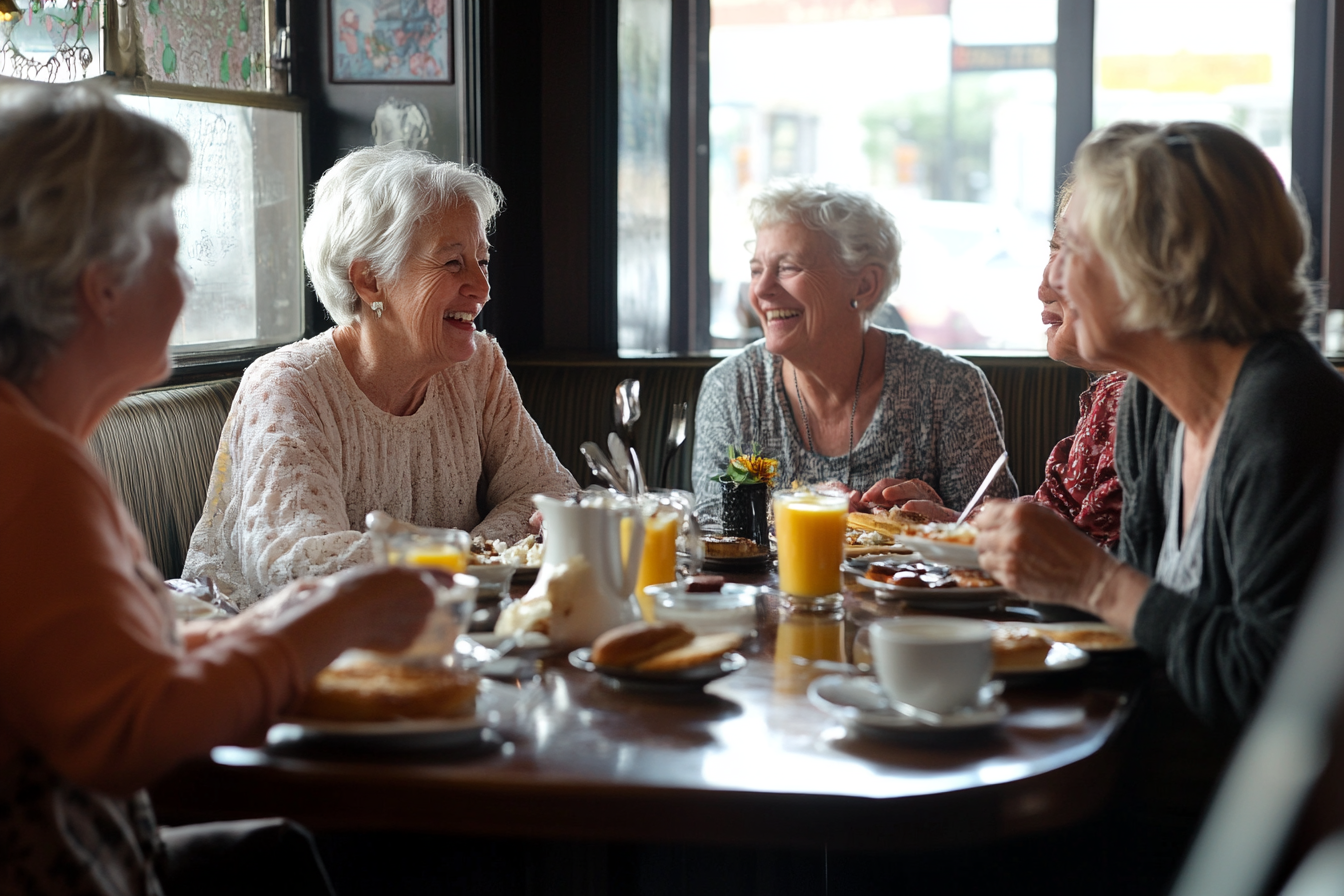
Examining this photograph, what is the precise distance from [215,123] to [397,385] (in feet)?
3.86

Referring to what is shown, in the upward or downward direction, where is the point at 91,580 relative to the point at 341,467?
upward

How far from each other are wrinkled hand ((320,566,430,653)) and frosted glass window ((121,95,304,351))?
2.02 meters

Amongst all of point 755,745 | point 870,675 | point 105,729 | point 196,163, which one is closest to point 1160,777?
point 870,675

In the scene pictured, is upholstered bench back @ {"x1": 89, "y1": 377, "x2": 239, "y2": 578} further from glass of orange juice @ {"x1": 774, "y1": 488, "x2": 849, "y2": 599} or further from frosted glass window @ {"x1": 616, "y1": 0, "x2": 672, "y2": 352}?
frosted glass window @ {"x1": 616, "y1": 0, "x2": 672, "y2": 352}

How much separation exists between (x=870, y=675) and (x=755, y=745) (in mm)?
265

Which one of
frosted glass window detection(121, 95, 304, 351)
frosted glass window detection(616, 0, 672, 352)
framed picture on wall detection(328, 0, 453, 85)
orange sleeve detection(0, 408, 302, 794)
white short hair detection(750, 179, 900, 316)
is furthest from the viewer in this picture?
frosted glass window detection(616, 0, 672, 352)

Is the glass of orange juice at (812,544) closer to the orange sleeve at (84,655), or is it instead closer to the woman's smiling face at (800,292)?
the orange sleeve at (84,655)

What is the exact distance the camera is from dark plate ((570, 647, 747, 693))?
1.29 meters

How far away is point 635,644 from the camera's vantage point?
A: 4.34 feet

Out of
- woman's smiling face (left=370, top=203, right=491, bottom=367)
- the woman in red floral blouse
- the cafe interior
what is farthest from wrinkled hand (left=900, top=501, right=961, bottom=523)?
woman's smiling face (left=370, top=203, right=491, bottom=367)

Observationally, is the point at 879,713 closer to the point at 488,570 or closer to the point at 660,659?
the point at 660,659

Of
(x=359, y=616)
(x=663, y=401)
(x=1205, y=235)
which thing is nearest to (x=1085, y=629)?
(x=1205, y=235)

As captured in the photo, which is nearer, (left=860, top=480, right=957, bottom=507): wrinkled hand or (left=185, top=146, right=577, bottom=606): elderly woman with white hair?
(left=185, top=146, right=577, bottom=606): elderly woman with white hair

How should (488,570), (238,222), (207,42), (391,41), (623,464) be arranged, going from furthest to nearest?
1. (391,41)
2. (238,222)
3. (207,42)
4. (623,464)
5. (488,570)
